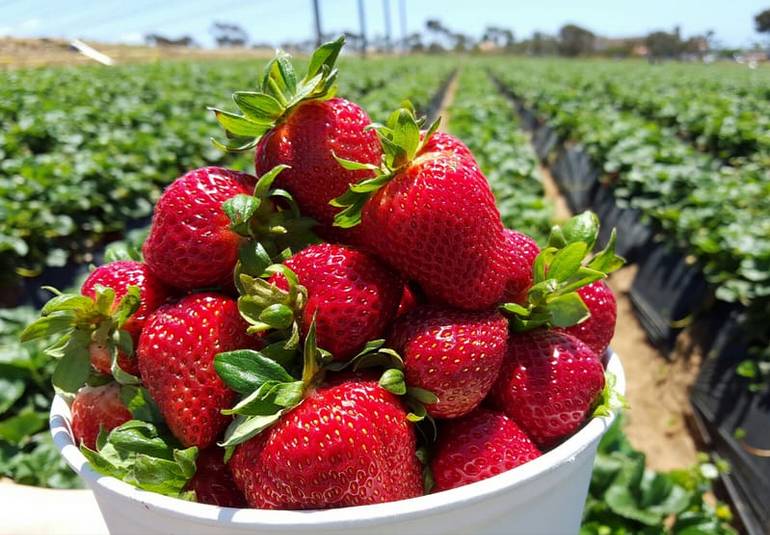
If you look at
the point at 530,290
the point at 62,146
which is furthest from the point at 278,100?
the point at 62,146

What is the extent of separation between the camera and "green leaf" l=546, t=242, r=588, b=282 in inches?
34.5

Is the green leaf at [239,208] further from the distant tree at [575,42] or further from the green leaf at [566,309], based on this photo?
the distant tree at [575,42]

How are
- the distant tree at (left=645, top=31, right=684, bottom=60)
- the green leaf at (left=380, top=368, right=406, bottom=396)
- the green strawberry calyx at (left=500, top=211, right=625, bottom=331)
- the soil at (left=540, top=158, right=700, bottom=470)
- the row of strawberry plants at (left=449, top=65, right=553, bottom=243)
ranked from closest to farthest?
the green leaf at (left=380, top=368, right=406, bottom=396), the green strawberry calyx at (left=500, top=211, right=625, bottom=331), the soil at (left=540, top=158, right=700, bottom=470), the row of strawberry plants at (left=449, top=65, right=553, bottom=243), the distant tree at (left=645, top=31, right=684, bottom=60)

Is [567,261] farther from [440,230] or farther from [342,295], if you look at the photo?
[342,295]

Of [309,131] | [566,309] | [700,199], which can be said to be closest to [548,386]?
[566,309]

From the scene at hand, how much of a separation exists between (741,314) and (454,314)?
316cm

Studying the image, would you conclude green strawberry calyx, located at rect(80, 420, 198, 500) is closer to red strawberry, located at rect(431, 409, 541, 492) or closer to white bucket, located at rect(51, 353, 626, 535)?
white bucket, located at rect(51, 353, 626, 535)

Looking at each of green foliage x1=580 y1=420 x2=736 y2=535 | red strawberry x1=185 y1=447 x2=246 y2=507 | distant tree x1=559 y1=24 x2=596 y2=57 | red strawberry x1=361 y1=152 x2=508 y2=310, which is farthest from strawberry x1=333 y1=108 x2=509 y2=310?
distant tree x1=559 y1=24 x2=596 y2=57

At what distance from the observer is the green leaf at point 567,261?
2.87 feet

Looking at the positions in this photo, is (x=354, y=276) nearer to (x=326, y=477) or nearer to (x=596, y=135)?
(x=326, y=477)

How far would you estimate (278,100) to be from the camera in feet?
3.03

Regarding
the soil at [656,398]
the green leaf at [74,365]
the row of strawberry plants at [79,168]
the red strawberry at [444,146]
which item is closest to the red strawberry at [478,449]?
the red strawberry at [444,146]

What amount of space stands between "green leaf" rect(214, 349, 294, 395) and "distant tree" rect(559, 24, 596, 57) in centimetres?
8542

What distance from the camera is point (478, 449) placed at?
78cm
